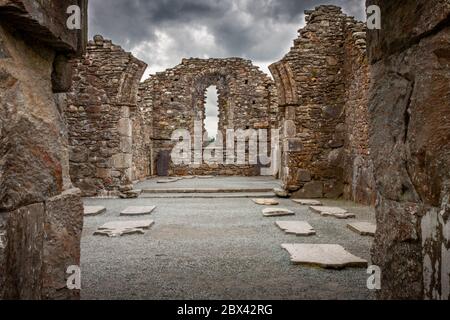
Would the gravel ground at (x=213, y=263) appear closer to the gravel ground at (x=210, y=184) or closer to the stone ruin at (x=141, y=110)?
the stone ruin at (x=141, y=110)

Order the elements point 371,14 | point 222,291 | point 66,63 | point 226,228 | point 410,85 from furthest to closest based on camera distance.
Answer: point 226,228, point 222,291, point 66,63, point 371,14, point 410,85

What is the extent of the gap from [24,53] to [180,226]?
3.69 meters

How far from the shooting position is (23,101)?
1.66 meters

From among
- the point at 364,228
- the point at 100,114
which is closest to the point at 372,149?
the point at 364,228

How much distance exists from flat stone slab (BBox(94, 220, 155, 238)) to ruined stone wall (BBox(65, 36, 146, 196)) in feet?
11.7

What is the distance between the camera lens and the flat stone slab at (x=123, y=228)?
180 inches

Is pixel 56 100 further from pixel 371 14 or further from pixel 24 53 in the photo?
pixel 371 14

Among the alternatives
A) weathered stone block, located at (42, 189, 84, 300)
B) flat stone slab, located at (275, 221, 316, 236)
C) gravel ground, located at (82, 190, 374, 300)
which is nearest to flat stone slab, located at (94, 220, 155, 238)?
gravel ground, located at (82, 190, 374, 300)

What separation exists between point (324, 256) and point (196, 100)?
576 inches

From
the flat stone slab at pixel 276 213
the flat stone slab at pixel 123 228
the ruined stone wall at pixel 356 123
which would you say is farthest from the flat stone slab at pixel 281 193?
the flat stone slab at pixel 123 228

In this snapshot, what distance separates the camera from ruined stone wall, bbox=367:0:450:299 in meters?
1.46

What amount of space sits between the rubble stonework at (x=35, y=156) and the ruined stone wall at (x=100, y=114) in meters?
6.46

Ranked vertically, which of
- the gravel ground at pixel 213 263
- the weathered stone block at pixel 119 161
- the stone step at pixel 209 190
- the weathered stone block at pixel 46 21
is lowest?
the gravel ground at pixel 213 263
